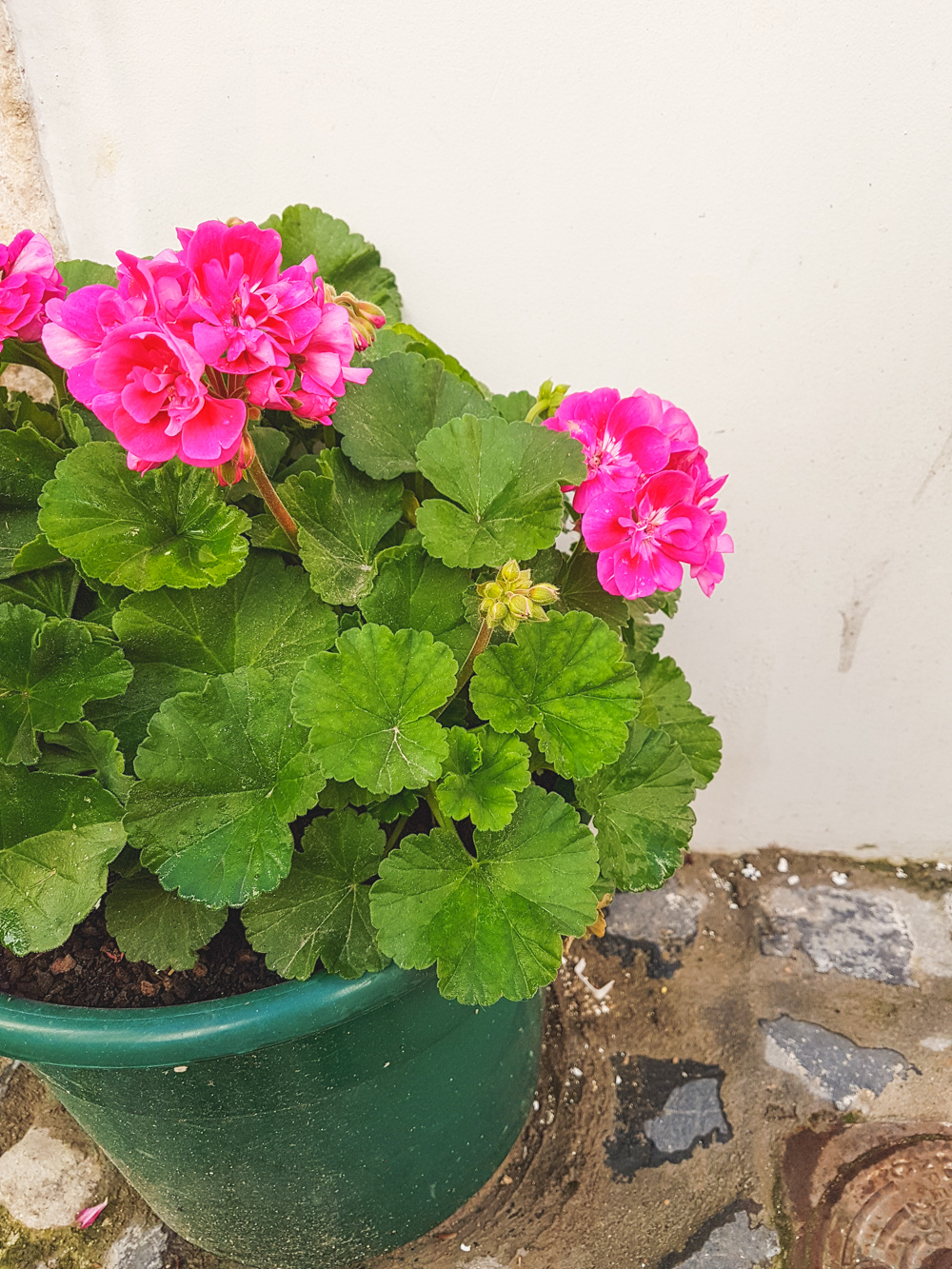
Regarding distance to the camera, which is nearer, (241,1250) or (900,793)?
(241,1250)

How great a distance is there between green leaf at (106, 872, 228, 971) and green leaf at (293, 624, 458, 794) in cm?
21

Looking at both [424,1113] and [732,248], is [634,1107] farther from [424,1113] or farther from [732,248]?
[732,248]

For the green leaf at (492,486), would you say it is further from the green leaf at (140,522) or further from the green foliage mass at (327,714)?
the green leaf at (140,522)

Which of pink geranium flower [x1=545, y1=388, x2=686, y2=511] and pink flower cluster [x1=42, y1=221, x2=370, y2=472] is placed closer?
pink flower cluster [x1=42, y1=221, x2=370, y2=472]

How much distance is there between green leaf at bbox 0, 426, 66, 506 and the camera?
35.2 inches

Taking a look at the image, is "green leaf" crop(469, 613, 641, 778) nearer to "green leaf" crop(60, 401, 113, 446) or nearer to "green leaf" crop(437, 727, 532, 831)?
"green leaf" crop(437, 727, 532, 831)

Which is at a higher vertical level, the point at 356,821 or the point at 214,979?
the point at 356,821

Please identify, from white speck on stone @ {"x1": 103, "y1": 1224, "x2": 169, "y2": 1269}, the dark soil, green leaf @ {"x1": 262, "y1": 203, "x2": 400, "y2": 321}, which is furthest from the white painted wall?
white speck on stone @ {"x1": 103, "y1": 1224, "x2": 169, "y2": 1269}

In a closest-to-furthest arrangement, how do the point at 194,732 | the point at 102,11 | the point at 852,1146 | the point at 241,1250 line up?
the point at 194,732, the point at 102,11, the point at 241,1250, the point at 852,1146

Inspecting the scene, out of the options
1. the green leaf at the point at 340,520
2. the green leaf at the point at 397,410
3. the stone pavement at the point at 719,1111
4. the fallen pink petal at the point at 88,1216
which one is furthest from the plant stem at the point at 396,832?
the fallen pink petal at the point at 88,1216

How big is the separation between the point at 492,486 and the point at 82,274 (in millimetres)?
525

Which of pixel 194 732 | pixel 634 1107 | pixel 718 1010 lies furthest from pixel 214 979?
pixel 718 1010

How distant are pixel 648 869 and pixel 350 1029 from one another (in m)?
0.32

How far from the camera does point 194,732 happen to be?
31.2 inches
